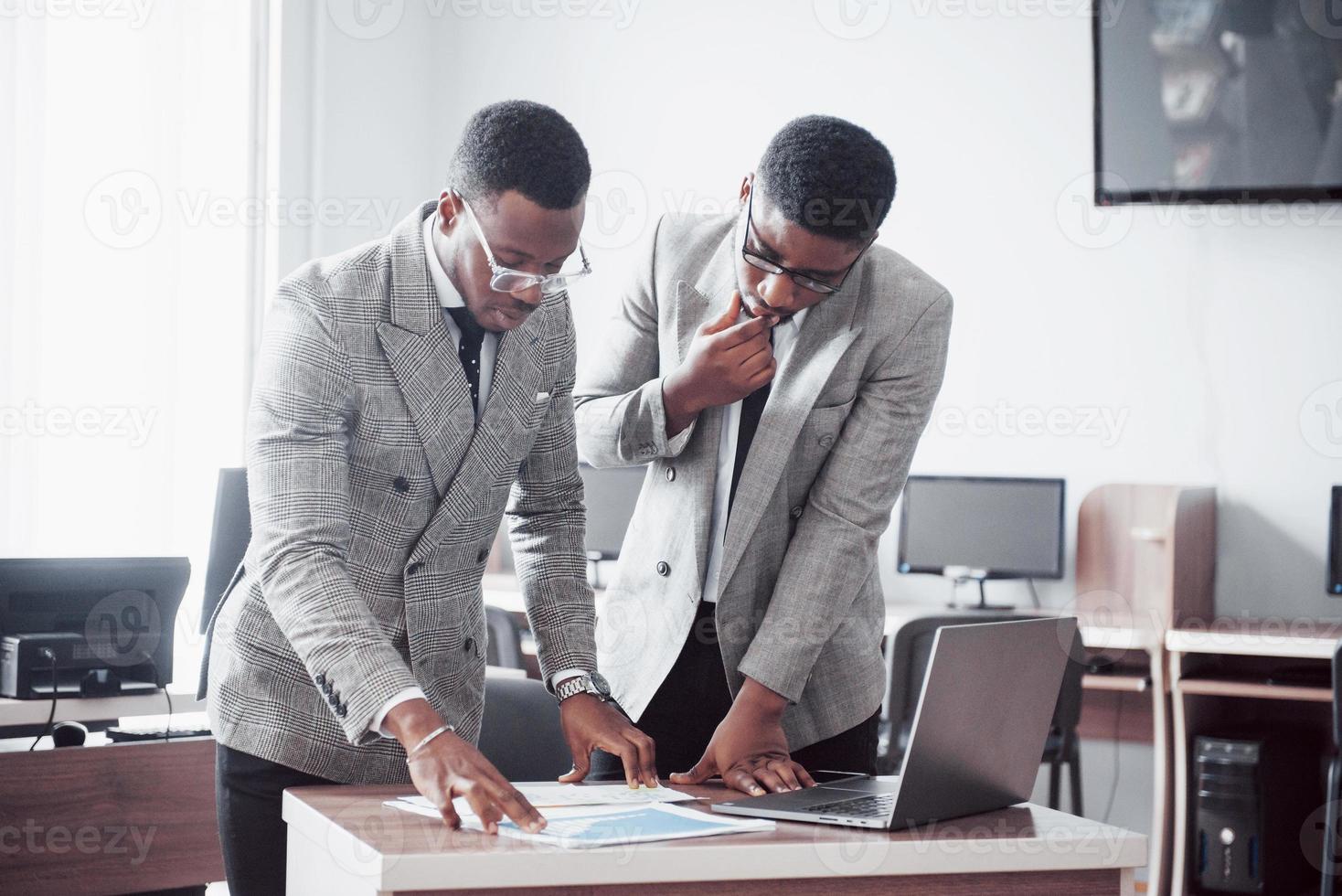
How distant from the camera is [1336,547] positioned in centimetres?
385

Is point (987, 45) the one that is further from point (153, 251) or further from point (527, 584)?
point (527, 584)

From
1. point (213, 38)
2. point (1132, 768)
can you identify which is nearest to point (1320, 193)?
point (1132, 768)

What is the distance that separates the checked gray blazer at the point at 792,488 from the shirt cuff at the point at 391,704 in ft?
1.44

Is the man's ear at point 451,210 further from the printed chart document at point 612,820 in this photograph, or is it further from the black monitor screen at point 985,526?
the black monitor screen at point 985,526

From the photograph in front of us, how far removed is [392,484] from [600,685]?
13.4 inches

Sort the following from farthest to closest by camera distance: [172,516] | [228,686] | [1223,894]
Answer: [172,516], [1223,894], [228,686]

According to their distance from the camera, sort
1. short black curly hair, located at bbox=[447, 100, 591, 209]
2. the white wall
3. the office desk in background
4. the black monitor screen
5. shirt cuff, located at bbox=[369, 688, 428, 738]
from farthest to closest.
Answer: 1. the black monitor screen
2. the white wall
3. short black curly hair, located at bbox=[447, 100, 591, 209]
4. shirt cuff, located at bbox=[369, 688, 428, 738]
5. the office desk in background

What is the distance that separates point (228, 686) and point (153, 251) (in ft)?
10.0

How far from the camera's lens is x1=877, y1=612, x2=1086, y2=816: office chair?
3570 mm

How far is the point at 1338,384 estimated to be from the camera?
13.1 ft
